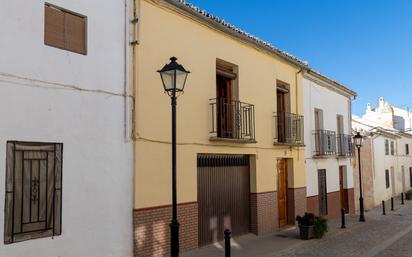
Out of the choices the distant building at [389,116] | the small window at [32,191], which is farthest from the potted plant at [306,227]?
the distant building at [389,116]

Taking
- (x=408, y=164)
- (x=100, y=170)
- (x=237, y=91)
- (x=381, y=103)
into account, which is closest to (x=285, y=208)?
(x=237, y=91)

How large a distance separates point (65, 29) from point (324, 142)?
11176 mm

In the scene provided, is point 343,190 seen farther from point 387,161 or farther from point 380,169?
point 387,161

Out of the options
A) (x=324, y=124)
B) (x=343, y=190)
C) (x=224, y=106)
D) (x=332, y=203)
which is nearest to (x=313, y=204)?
(x=332, y=203)

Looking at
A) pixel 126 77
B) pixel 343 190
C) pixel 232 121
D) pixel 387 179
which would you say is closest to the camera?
pixel 126 77

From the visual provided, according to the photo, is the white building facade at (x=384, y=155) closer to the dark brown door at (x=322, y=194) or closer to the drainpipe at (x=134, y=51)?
the dark brown door at (x=322, y=194)

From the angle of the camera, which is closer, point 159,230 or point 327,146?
point 159,230

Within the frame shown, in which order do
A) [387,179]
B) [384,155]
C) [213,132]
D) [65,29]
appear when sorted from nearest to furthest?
1. [65,29]
2. [213,132]
3. [384,155]
4. [387,179]

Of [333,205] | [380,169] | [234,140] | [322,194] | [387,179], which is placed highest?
[234,140]

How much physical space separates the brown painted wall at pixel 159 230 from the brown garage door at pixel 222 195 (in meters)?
0.59

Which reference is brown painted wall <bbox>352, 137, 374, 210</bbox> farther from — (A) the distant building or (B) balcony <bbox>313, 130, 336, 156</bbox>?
(A) the distant building

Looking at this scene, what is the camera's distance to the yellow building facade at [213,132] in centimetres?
861

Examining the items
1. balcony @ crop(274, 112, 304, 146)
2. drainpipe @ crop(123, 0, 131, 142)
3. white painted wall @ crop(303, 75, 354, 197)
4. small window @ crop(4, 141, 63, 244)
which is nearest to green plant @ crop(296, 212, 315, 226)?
balcony @ crop(274, 112, 304, 146)

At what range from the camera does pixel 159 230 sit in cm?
870
